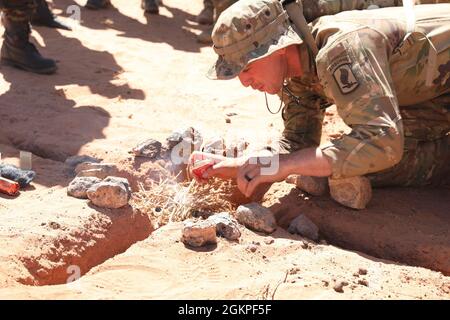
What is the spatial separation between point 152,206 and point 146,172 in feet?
1.07

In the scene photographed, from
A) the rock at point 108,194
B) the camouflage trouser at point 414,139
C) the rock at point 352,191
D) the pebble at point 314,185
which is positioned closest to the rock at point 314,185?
the pebble at point 314,185

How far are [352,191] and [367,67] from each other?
0.78 meters

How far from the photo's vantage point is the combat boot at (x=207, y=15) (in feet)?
26.3

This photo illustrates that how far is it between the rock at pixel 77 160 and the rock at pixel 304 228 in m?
1.25

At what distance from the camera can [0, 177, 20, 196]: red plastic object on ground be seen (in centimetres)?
389

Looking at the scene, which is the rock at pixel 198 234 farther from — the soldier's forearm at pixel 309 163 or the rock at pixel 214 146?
the rock at pixel 214 146

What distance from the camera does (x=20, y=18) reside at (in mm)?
6113

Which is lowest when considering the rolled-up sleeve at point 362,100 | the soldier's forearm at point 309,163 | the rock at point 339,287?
the rock at point 339,287

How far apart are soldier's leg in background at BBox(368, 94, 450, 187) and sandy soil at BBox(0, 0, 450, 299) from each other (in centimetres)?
8

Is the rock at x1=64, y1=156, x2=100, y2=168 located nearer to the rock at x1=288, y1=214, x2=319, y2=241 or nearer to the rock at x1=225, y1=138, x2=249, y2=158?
the rock at x1=225, y1=138, x2=249, y2=158

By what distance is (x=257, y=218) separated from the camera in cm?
367

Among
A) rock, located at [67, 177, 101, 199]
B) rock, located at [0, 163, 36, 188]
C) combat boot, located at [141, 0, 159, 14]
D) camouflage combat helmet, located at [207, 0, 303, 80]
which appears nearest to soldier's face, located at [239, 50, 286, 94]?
camouflage combat helmet, located at [207, 0, 303, 80]

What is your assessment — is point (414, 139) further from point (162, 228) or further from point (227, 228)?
point (162, 228)
